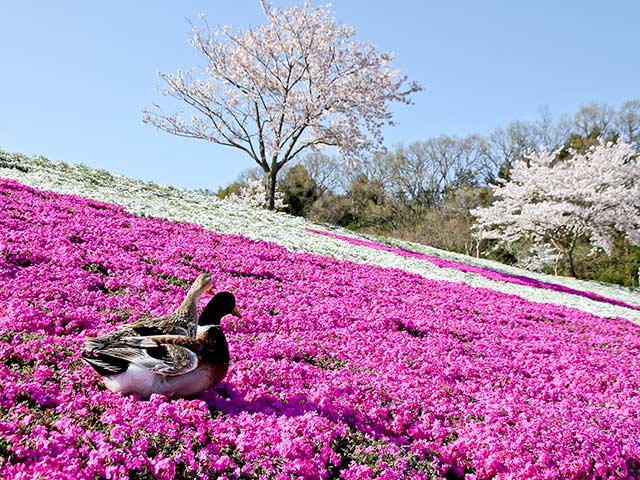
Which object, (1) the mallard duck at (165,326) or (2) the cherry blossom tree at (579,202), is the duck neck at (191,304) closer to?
(1) the mallard duck at (165,326)

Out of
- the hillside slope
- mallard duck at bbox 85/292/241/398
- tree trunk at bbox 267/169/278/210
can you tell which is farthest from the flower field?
tree trunk at bbox 267/169/278/210

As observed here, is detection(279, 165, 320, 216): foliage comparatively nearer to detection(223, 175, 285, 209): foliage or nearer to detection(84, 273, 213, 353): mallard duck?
detection(223, 175, 285, 209): foliage

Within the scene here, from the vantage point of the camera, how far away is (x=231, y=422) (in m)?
4.52

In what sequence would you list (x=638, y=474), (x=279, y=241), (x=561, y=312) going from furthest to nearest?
(x=279, y=241)
(x=561, y=312)
(x=638, y=474)

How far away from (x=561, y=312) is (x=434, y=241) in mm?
37934

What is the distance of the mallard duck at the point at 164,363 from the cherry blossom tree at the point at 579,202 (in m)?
37.4

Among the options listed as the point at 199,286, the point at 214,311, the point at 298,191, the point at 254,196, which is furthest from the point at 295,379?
the point at 298,191

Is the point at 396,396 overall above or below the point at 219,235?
below

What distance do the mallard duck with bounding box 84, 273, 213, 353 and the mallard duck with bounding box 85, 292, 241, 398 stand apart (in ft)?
0.27

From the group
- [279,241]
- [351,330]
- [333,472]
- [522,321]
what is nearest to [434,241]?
[279,241]

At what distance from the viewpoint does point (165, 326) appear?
4973 millimetres

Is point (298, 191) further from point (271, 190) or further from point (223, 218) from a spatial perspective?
point (223, 218)

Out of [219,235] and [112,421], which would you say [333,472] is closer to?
[112,421]

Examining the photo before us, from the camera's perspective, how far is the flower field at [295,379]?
4.10 meters
